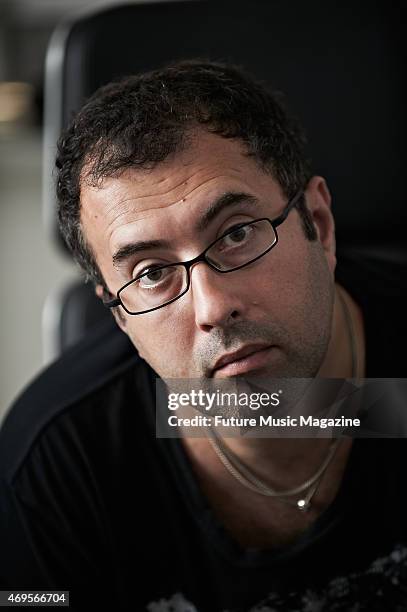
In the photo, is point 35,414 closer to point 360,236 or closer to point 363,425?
point 363,425

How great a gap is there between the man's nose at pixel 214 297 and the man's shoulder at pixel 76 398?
0.16 meters

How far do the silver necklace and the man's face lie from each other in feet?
0.26

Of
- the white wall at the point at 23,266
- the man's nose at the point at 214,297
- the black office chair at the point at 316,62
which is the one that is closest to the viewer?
the man's nose at the point at 214,297

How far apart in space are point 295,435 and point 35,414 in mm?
242

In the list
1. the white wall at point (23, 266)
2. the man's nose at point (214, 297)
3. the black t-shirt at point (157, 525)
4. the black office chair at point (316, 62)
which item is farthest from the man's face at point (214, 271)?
the white wall at point (23, 266)

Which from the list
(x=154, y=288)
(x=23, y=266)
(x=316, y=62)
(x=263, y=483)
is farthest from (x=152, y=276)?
(x=23, y=266)

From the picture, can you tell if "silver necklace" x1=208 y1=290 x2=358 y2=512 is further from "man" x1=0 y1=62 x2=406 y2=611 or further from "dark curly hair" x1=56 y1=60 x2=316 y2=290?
"dark curly hair" x1=56 y1=60 x2=316 y2=290

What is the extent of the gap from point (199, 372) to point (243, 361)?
37 millimetres

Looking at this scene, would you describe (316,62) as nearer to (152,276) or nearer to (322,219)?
(322,219)

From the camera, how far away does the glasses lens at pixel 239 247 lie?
57 centimetres

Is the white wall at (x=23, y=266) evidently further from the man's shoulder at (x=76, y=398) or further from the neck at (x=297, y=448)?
the neck at (x=297, y=448)

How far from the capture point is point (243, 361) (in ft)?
1.87

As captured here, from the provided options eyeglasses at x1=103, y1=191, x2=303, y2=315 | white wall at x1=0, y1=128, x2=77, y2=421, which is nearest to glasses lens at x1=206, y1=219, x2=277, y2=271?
eyeglasses at x1=103, y1=191, x2=303, y2=315

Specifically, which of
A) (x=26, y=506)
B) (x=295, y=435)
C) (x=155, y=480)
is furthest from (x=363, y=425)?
(x=26, y=506)
